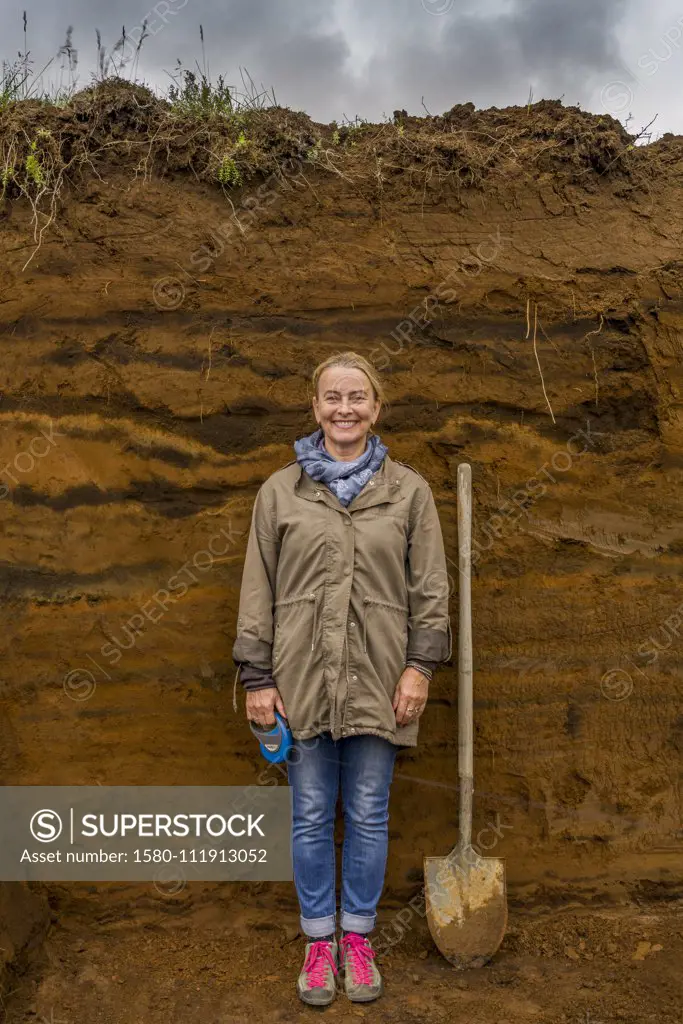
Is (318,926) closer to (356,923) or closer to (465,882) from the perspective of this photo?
(356,923)

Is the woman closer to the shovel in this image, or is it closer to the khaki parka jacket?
the khaki parka jacket

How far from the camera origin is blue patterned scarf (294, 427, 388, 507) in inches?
113

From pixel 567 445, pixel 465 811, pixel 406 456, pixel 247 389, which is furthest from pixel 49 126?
pixel 465 811

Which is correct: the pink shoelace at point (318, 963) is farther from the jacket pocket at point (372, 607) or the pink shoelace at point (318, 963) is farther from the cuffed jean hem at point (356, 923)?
the jacket pocket at point (372, 607)

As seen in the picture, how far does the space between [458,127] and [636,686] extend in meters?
2.47

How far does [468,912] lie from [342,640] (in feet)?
3.88

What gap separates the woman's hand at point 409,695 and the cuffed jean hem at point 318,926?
667mm

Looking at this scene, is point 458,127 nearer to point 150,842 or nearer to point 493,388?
point 493,388

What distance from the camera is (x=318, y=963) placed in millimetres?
2865

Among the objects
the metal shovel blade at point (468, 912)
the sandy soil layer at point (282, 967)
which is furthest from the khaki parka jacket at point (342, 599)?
the sandy soil layer at point (282, 967)

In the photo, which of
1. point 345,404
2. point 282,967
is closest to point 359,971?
point 282,967

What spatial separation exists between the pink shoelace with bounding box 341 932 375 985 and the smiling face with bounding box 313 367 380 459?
5.20 feet

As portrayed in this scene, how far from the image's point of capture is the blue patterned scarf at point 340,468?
2.86m

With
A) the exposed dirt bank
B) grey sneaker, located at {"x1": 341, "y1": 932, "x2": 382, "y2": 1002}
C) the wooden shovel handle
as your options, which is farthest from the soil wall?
grey sneaker, located at {"x1": 341, "y1": 932, "x2": 382, "y2": 1002}
